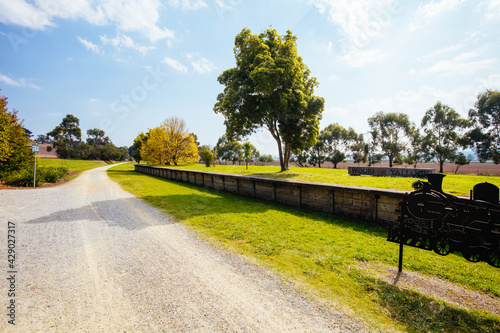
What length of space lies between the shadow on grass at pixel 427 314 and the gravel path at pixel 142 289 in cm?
80

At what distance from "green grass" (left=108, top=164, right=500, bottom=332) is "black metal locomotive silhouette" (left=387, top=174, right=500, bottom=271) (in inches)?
34.5

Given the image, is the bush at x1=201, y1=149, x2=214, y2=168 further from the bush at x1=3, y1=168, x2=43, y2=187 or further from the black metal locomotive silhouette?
the black metal locomotive silhouette

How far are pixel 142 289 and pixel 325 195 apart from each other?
745 centimetres

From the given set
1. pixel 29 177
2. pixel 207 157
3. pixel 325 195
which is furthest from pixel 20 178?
pixel 207 157

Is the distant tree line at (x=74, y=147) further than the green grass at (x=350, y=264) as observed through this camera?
Yes

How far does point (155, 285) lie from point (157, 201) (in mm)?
8156

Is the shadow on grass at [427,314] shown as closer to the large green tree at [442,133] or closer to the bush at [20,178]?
the bush at [20,178]

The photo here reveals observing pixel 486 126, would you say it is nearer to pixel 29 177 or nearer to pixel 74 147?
pixel 29 177

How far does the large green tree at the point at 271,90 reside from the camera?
635 inches

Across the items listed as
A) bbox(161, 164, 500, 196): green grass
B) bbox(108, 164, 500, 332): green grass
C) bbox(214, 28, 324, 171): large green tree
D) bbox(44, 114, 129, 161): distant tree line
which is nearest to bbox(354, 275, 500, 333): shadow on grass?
bbox(108, 164, 500, 332): green grass

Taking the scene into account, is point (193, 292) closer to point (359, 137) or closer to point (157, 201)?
point (157, 201)

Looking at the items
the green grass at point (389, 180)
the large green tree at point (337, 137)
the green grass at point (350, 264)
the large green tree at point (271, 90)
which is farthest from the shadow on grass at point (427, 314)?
the large green tree at point (337, 137)

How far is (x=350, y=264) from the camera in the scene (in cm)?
448

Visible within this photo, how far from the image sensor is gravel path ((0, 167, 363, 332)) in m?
2.79
